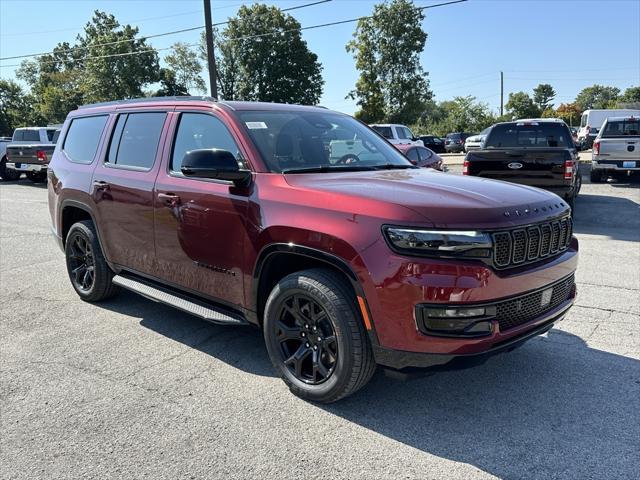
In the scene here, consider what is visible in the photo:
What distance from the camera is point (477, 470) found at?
2588mm

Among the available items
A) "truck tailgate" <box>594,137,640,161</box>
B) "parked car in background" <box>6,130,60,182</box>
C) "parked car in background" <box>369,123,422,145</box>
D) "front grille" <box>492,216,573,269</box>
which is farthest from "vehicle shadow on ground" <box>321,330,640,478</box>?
"parked car in background" <box>6,130,60,182</box>

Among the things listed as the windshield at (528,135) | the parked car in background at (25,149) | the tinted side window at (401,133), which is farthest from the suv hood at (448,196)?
the parked car in background at (25,149)

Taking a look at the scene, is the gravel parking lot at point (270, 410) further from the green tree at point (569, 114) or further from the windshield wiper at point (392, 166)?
the green tree at point (569, 114)

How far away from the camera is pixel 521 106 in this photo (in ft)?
236

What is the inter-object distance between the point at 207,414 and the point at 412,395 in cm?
132

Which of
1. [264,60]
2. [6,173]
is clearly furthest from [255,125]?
[264,60]

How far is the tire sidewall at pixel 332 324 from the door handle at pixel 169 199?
115cm

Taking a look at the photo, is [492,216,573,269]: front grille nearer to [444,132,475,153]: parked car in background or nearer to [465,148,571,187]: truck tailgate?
[465,148,571,187]: truck tailgate

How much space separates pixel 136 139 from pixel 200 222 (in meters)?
1.34

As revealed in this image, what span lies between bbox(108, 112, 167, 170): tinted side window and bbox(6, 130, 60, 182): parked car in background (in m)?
13.8

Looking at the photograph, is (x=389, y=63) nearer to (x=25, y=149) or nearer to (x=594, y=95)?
(x=25, y=149)

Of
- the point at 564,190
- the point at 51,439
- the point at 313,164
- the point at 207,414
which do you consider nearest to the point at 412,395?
the point at 207,414

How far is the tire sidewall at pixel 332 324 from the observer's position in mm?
2949

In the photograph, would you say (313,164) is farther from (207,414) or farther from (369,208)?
(207,414)
